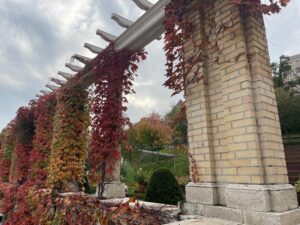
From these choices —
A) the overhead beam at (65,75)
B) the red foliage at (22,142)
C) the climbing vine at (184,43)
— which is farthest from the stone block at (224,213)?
the red foliage at (22,142)

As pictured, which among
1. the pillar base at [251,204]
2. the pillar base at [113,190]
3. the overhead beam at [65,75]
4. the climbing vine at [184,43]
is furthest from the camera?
the overhead beam at [65,75]

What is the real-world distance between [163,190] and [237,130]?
12.7 ft

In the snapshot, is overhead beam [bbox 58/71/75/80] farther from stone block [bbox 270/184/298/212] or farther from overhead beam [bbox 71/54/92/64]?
stone block [bbox 270/184/298/212]

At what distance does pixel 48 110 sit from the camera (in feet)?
28.7

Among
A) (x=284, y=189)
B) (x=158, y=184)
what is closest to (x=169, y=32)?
(x=284, y=189)

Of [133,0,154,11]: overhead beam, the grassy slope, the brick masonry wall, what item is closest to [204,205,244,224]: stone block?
the brick masonry wall

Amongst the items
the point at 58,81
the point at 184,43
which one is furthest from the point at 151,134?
the point at 184,43

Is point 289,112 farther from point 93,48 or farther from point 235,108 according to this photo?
point 235,108

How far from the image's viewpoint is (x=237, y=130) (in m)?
3.10

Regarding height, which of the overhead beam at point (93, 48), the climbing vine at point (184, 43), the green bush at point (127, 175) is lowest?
the green bush at point (127, 175)

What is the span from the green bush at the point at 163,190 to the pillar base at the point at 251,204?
3233 mm

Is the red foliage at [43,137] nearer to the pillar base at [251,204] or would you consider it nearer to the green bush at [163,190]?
the green bush at [163,190]

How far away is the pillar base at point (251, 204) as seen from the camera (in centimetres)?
273

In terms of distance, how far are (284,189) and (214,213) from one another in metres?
0.80
